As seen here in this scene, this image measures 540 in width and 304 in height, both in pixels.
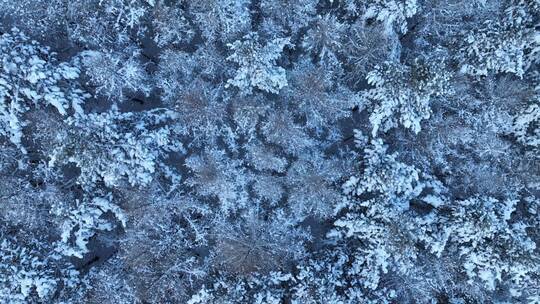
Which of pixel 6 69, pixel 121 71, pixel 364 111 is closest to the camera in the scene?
pixel 6 69

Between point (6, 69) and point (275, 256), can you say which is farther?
point (275, 256)

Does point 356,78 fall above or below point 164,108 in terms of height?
above

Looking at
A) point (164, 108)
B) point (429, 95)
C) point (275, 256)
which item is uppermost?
point (429, 95)

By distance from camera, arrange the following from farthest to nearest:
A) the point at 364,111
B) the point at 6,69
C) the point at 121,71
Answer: the point at 364,111
the point at 121,71
the point at 6,69

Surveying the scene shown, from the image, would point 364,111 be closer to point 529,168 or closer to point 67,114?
point 529,168

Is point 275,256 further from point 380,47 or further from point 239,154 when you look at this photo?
point 380,47

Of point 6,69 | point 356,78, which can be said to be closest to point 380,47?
point 356,78
